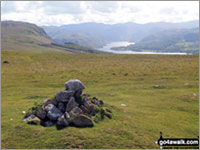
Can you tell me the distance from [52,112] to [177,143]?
12654mm

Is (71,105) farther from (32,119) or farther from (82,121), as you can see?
(32,119)

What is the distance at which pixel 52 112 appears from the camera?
18.5 m

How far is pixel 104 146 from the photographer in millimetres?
14711

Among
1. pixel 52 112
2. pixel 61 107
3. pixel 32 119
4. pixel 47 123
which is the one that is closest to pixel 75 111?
pixel 61 107

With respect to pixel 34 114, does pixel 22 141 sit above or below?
below

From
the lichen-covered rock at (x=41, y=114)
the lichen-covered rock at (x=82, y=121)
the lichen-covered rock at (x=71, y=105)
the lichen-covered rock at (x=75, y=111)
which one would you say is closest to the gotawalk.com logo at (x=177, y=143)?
the lichen-covered rock at (x=82, y=121)

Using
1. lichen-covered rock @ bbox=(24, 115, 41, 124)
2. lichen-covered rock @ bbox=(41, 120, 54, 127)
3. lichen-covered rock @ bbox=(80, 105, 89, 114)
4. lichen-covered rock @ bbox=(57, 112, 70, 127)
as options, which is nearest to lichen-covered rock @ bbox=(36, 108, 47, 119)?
lichen-covered rock @ bbox=(24, 115, 41, 124)

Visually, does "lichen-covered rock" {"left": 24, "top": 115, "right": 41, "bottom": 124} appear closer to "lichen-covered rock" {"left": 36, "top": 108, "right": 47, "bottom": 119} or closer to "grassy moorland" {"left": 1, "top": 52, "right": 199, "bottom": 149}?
"lichen-covered rock" {"left": 36, "top": 108, "right": 47, "bottom": 119}

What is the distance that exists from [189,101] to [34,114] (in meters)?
23.7

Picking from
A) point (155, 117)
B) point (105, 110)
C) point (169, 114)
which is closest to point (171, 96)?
point (169, 114)

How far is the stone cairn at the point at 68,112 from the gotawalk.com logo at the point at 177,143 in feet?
20.3

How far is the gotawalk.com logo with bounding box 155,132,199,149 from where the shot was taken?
15695 mm

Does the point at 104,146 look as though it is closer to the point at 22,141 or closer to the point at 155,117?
the point at 22,141

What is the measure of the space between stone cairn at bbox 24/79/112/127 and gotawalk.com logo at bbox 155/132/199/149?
619cm
